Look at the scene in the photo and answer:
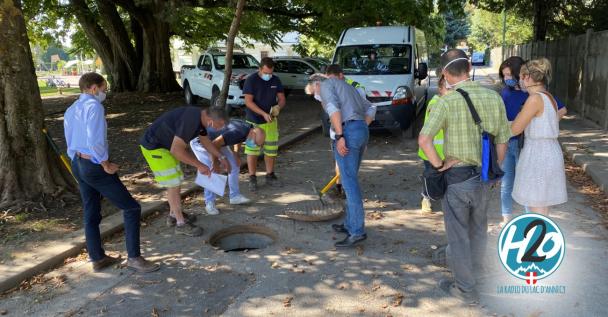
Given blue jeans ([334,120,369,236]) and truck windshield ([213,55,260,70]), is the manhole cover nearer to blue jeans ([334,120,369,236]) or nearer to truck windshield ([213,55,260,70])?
blue jeans ([334,120,369,236])

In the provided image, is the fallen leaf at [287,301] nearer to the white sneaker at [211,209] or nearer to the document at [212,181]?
the document at [212,181]

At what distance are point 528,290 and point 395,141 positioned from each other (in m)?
6.43

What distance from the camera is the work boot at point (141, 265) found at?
4.36 metres

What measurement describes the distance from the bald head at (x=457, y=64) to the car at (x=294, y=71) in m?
15.5

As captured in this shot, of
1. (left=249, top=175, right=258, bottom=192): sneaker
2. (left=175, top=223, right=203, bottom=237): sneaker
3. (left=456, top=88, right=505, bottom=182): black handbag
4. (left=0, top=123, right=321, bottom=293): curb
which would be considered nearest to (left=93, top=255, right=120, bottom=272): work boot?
(left=0, top=123, right=321, bottom=293): curb

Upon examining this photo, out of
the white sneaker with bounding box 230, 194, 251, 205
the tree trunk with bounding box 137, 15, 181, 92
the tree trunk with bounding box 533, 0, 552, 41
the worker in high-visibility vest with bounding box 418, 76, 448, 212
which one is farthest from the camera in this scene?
the tree trunk with bounding box 137, 15, 181, 92

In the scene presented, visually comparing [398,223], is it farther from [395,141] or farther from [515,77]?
[395,141]

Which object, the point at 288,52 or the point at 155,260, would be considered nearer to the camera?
the point at 155,260

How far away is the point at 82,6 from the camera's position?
18078 millimetres

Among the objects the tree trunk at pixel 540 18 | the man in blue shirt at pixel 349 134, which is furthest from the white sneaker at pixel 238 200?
the tree trunk at pixel 540 18

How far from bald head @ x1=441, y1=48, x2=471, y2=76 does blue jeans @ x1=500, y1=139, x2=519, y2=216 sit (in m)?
1.62

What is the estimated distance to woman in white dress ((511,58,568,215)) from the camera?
3676 millimetres

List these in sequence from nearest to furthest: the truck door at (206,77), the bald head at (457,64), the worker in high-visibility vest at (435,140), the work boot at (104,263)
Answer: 1. the bald head at (457,64)
2. the worker in high-visibility vest at (435,140)
3. the work boot at (104,263)
4. the truck door at (206,77)

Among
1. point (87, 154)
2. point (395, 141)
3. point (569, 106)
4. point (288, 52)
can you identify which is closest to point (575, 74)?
point (569, 106)
